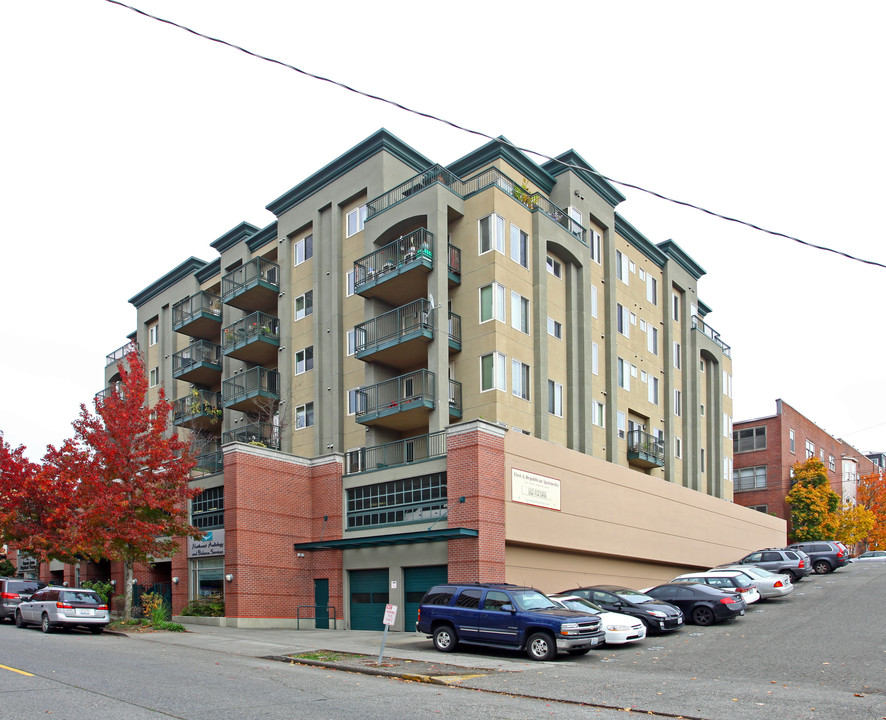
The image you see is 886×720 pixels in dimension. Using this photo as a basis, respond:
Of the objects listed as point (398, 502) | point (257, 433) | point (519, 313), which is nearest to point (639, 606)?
point (398, 502)

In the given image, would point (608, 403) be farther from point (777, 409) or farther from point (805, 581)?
point (777, 409)

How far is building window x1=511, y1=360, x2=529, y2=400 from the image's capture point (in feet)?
104

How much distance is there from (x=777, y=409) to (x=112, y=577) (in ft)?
150

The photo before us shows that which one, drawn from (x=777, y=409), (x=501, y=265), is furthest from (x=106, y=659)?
(x=777, y=409)

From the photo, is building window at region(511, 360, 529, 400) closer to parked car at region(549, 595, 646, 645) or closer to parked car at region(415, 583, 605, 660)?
parked car at region(549, 595, 646, 645)

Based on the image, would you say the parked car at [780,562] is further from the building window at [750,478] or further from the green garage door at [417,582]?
the building window at [750,478]

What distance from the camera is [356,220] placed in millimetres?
35875

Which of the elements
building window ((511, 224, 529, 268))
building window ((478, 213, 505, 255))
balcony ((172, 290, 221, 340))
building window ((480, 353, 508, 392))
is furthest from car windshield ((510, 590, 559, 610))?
balcony ((172, 290, 221, 340))

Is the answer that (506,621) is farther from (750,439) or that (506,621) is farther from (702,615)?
(750,439)

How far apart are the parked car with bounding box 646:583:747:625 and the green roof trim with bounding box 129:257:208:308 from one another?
30975mm

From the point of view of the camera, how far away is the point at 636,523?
1368 inches

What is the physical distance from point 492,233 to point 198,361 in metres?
18.6

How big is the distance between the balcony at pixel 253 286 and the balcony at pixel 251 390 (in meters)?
3.39

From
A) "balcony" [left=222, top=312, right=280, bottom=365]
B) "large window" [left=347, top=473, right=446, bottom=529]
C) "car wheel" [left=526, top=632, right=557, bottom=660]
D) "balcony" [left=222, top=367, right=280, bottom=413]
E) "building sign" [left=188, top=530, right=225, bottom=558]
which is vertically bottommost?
"car wheel" [left=526, top=632, right=557, bottom=660]
